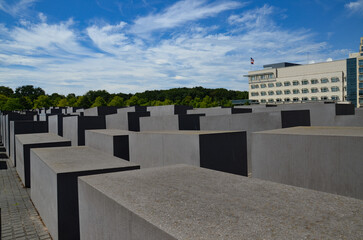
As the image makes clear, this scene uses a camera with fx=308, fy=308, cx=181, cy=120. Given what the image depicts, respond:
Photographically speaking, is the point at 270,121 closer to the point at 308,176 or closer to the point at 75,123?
the point at 308,176

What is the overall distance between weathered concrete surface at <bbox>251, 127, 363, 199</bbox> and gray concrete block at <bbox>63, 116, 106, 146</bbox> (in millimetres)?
10360

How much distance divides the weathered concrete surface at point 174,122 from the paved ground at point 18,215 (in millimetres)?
6132

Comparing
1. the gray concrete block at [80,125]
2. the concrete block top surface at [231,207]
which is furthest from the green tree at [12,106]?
the concrete block top surface at [231,207]

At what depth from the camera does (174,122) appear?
530 inches

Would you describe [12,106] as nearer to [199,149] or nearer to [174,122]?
[174,122]

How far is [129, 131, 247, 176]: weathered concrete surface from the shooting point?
7781 mm

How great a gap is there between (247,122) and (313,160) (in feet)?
17.6

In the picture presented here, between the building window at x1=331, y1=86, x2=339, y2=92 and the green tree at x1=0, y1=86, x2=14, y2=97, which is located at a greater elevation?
the green tree at x1=0, y1=86, x2=14, y2=97

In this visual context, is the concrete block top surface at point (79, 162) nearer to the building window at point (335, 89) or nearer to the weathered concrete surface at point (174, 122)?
the weathered concrete surface at point (174, 122)

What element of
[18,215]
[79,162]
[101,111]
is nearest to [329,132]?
[79,162]

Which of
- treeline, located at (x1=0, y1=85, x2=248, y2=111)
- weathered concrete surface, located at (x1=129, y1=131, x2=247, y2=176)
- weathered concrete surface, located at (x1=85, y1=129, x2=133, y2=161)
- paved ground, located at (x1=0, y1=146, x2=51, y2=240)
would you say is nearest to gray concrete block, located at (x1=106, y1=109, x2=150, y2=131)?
weathered concrete surface, located at (x1=85, y1=129, x2=133, y2=161)

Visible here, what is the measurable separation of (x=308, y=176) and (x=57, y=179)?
5.24 metres

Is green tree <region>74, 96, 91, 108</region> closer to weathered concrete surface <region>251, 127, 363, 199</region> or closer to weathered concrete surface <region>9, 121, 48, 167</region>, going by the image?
weathered concrete surface <region>9, 121, 48, 167</region>

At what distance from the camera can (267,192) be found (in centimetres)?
372
